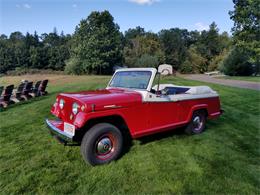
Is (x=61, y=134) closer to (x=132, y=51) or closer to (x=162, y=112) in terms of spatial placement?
(x=162, y=112)

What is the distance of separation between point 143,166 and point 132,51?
53589 mm

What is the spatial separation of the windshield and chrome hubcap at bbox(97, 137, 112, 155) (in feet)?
4.55

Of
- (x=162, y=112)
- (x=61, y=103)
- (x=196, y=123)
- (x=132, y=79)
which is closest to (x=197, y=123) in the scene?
(x=196, y=123)

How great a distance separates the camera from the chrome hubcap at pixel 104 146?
3824 mm

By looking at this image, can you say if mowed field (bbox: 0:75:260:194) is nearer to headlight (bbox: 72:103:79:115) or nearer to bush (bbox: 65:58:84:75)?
headlight (bbox: 72:103:79:115)

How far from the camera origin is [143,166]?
12.4 ft

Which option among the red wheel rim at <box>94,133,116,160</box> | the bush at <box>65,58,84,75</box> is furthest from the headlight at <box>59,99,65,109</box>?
the bush at <box>65,58,84,75</box>

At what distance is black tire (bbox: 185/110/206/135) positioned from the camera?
5.45 m

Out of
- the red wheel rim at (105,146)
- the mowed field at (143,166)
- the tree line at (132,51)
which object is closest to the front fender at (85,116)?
the red wheel rim at (105,146)

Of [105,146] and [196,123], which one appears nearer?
[105,146]

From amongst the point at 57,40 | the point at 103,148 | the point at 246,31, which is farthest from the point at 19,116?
the point at 57,40

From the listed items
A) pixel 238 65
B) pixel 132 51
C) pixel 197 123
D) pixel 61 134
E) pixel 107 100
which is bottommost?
pixel 197 123

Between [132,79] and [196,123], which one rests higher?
[132,79]

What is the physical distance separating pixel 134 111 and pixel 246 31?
25.2 m
